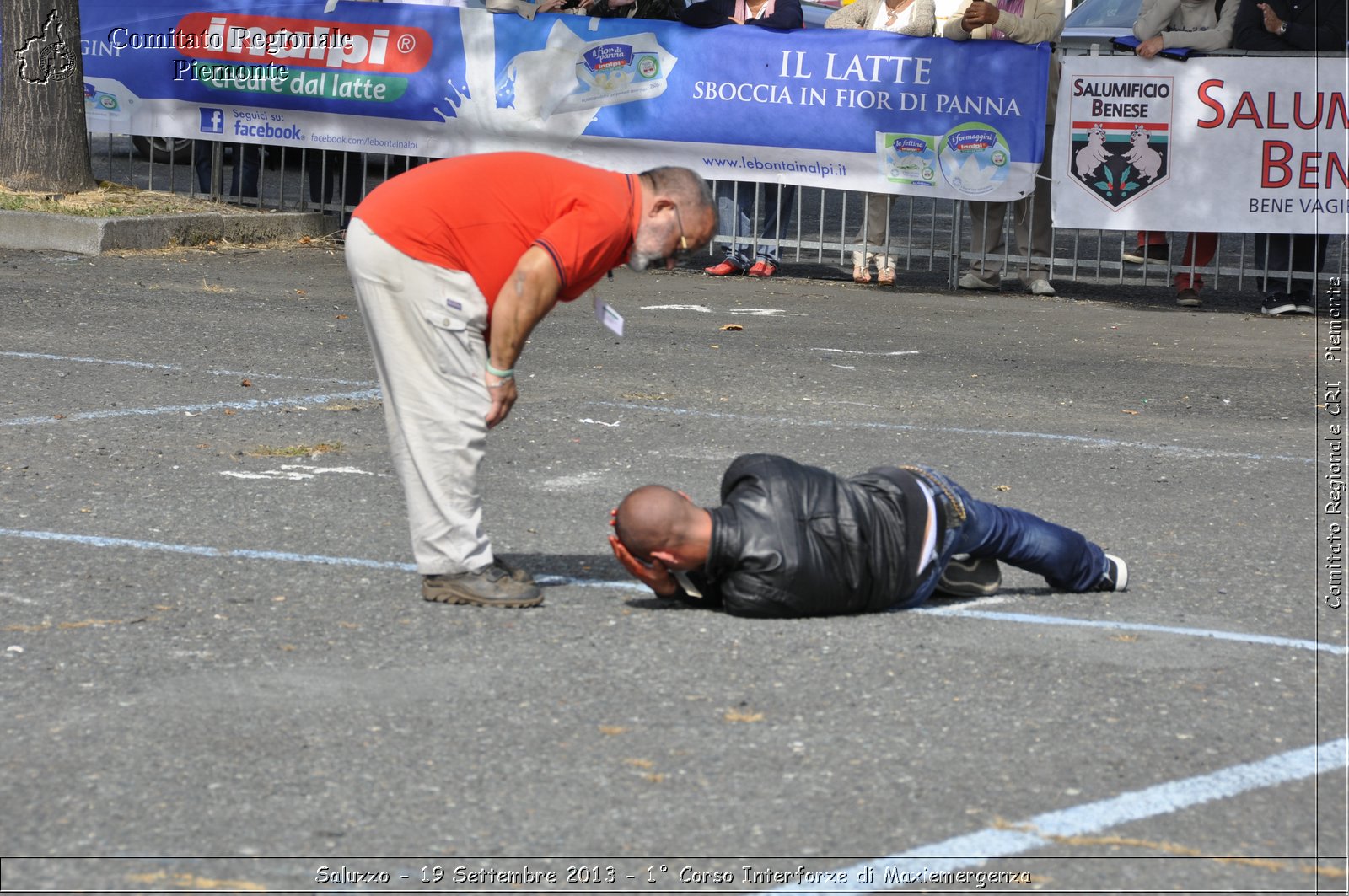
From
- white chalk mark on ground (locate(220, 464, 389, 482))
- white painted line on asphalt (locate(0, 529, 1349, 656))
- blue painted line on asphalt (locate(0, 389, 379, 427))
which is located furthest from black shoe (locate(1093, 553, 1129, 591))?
blue painted line on asphalt (locate(0, 389, 379, 427))

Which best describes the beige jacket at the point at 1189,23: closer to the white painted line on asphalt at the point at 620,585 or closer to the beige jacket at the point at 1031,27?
the beige jacket at the point at 1031,27

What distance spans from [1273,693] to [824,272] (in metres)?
10.3

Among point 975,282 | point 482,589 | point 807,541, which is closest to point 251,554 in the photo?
point 482,589

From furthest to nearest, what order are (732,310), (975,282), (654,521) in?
(975,282)
(732,310)
(654,521)

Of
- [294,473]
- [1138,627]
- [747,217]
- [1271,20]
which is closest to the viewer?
[1138,627]

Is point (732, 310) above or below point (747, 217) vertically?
below

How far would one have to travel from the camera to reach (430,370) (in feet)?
16.9

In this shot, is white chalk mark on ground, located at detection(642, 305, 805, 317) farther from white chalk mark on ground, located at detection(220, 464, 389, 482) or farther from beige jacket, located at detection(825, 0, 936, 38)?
white chalk mark on ground, located at detection(220, 464, 389, 482)

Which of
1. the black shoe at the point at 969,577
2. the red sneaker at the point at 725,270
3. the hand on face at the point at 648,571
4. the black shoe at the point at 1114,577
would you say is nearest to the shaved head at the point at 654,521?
the hand on face at the point at 648,571

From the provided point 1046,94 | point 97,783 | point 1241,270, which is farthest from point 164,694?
point 1241,270

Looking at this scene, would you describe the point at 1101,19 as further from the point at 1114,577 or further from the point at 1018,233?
the point at 1114,577

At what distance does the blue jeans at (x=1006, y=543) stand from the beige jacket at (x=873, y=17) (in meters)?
8.47

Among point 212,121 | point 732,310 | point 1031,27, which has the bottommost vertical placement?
point 732,310

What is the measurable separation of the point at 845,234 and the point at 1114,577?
10272 millimetres
